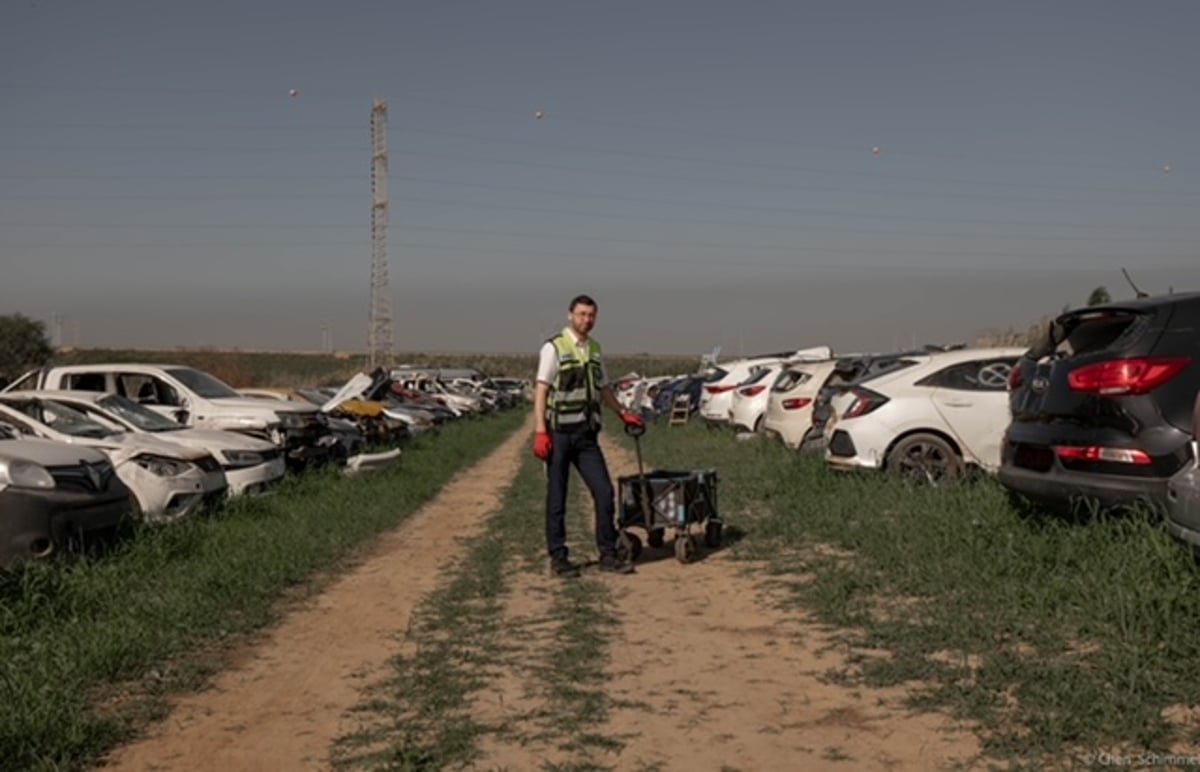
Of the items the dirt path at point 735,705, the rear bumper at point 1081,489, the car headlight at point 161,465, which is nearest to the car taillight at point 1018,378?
the rear bumper at point 1081,489

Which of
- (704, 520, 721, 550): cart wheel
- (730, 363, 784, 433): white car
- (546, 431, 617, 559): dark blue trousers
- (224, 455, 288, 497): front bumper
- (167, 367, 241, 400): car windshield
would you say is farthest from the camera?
(730, 363, 784, 433): white car

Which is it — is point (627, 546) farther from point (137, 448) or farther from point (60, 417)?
point (60, 417)

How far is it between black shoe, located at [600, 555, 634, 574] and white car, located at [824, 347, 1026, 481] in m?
3.81

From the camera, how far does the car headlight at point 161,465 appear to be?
1134 centimetres

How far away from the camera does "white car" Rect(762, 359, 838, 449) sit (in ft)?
53.7

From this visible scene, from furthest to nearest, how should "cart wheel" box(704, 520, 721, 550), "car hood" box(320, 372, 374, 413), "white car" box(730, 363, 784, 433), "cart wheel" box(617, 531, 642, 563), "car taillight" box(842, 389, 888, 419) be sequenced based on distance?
"car hood" box(320, 372, 374, 413) < "white car" box(730, 363, 784, 433) < "car taillight" box(842, 389, 888, 419) < "cart wheel" box(704, 520, 721, 550) < "cart wheel" box(617, 531, 642, 563)

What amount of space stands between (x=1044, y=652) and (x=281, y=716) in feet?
11.8

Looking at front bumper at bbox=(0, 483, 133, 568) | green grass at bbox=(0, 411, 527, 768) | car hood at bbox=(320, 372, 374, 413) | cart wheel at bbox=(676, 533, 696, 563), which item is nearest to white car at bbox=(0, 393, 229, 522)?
green grass at bbox=(0, 411, 527, 768)

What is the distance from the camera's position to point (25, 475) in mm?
8703

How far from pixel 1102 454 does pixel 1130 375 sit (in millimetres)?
490

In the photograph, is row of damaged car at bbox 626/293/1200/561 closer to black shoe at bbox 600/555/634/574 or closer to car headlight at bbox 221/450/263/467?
black shoe at bbox 600/555/634/574

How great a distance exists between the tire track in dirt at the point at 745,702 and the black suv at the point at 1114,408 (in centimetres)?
186

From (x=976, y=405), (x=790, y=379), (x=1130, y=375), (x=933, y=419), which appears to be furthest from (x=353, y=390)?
(x=1130, y=375)

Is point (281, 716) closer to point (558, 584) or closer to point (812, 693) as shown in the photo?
point (812, 693)
